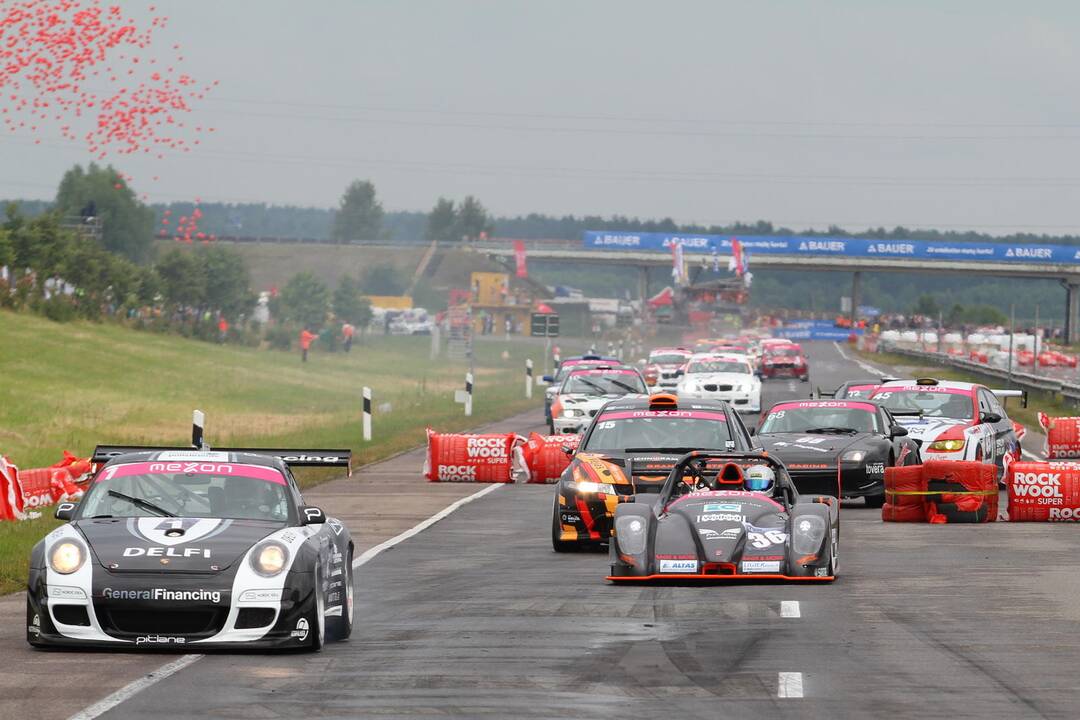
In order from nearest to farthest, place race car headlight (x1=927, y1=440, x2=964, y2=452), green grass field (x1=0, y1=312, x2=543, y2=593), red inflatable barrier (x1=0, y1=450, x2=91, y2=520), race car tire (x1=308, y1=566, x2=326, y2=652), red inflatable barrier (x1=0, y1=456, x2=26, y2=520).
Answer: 1. race car tire (x1=308, y1=566, x2=326, y2=652)
2. red inflatable barrier (x1=0, y1=456, x2=26, y2=520)
3. red inflatable barrier (x1=0, y1=450, x2=91, y2=520)
4. race car headlight (x1=927, y1=440, x2=964, y2=452)
5. green grass field (x1=0, y1=312, x2=543, y2=593)

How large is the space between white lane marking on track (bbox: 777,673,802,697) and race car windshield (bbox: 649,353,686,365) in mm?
53081

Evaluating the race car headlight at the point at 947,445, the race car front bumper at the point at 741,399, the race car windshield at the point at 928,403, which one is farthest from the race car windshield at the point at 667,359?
the race car headlight at the point at 947,445

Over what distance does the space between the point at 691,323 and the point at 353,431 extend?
104287mm

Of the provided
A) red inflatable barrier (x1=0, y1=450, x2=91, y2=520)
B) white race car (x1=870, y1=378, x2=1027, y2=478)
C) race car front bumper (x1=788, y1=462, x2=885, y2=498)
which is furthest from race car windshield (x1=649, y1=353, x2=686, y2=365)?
red inflatable barrier (x1=0, y1=450, x2=91, y2=520)

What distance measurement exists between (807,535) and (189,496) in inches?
208

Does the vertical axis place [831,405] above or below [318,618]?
above

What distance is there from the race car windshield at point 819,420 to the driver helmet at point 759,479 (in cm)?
827

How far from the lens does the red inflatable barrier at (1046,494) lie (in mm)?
22375

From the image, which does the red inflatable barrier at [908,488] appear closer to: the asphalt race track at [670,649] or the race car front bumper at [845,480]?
the race car front bumper at [845,480]

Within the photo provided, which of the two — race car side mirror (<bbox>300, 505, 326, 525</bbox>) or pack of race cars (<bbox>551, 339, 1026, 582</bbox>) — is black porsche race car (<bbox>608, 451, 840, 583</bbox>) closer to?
pack of race cars (<bbox>551, 339, 1026, 582</bbox>)

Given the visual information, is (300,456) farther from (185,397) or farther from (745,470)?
(185,397)

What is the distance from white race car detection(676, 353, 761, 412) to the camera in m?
47.8

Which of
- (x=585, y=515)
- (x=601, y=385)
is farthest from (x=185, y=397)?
(x=585, y=515)

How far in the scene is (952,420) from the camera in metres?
27.1
